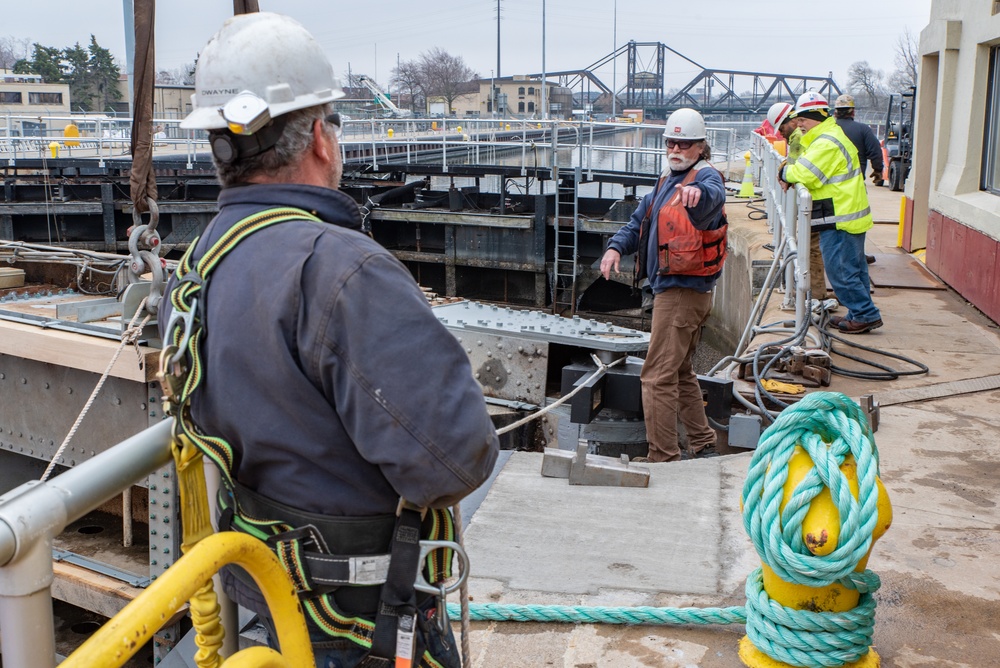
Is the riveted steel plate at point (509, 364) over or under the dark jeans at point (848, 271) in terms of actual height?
under

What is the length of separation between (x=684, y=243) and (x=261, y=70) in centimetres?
383

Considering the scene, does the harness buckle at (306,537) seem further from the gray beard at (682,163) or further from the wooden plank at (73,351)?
the gray beard at (682,163)

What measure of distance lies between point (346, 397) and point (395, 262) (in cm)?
26

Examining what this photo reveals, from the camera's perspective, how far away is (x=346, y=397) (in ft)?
5.38

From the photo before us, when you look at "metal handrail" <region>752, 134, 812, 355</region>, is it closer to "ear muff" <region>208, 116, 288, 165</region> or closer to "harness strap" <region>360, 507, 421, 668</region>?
"harness strap" <region>360, 507, 421, 668</region>

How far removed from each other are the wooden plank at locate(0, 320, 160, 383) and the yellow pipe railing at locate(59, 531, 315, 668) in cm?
203

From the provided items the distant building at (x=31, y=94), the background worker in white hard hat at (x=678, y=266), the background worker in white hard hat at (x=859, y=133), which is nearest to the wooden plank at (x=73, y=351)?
the background worker in white hard hat at (x=678, y=266)

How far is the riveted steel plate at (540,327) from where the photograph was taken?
646 cm

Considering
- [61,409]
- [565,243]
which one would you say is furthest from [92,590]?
[565,243]

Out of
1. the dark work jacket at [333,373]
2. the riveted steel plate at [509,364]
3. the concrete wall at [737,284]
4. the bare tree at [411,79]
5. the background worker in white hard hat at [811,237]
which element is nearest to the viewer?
the dark work jacket at [333,373]

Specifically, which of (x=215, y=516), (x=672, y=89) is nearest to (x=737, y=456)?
(x=215, y=516)

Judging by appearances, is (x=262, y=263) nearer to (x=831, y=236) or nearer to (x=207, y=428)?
(x=207, y=428)

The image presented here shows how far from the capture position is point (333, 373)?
1646mm

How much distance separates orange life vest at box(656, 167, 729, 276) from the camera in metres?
5.32
